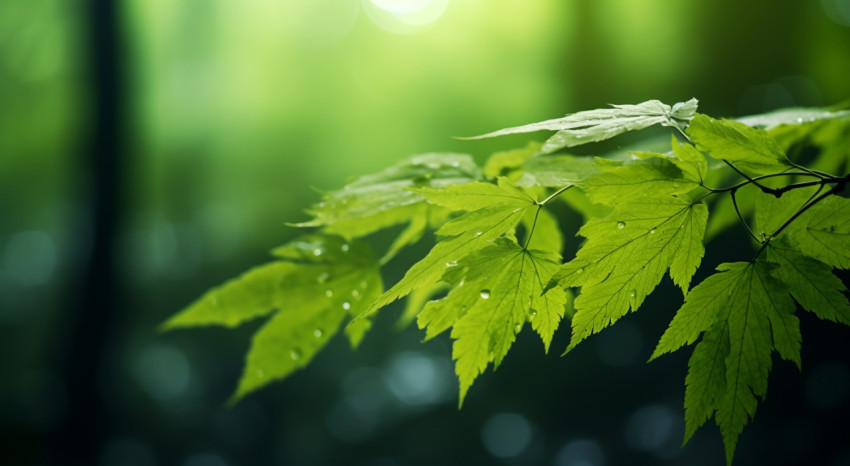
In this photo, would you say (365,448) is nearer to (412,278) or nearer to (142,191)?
(142,191)

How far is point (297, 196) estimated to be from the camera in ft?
26.1

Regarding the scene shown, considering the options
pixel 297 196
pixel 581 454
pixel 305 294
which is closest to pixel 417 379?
pixel 581 454

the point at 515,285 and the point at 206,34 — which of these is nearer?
the point at 515,285

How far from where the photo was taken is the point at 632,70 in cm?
721

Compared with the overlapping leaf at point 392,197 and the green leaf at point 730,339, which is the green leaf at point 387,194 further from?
the green leaf at point 730,339

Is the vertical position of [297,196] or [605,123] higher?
[605,123]

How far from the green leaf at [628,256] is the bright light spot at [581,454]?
20.7ft

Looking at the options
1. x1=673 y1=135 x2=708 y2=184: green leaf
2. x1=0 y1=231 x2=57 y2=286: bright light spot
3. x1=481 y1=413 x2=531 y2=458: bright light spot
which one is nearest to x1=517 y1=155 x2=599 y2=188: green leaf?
x1=673 y1=135 x2=708 y2=184: green leaf

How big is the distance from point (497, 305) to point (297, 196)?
758 cm

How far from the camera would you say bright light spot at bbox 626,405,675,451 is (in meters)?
6.01

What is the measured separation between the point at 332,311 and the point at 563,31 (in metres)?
7.38

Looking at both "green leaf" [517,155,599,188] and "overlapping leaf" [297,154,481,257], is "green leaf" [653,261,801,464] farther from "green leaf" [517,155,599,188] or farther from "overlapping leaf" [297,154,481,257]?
"overlapping leaf" [297,154,481,257]

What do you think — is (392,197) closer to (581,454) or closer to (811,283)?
(811,283)

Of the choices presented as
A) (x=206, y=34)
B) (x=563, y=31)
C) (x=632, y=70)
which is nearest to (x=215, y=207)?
(x=206, y=34)
